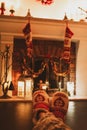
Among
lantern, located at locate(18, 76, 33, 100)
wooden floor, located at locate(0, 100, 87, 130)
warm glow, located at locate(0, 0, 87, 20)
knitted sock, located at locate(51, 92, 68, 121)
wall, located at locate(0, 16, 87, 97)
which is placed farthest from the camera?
warm glow, located at locate(0, 0, 87, 20)

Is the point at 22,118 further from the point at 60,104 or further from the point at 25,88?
the point at 25,88

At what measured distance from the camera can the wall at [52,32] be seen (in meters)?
7.51

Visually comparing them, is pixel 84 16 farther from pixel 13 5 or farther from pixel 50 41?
pixel 13 5

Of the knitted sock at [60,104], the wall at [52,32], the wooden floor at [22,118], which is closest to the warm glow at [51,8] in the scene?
the wall at [52,32]

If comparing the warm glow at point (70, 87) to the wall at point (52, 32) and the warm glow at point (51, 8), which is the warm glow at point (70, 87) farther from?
the warm glow at point (51, 8)

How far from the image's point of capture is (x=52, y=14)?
8.00 metres

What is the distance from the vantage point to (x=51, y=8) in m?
7.95

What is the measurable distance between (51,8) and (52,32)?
73cm

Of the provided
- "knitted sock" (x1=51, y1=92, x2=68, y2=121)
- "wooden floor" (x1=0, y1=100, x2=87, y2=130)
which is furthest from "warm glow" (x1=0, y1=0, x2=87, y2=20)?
"knitted sock" (x1=51, y1=92, x2=68, y2=121)

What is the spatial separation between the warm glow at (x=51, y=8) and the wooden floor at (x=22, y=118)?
287 centimetres

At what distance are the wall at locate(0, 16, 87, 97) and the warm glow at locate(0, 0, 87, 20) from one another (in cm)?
36

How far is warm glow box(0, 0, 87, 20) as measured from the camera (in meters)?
7.86

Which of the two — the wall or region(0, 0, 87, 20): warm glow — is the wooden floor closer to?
the wall

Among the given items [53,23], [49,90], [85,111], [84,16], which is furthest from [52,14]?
[85,111]
